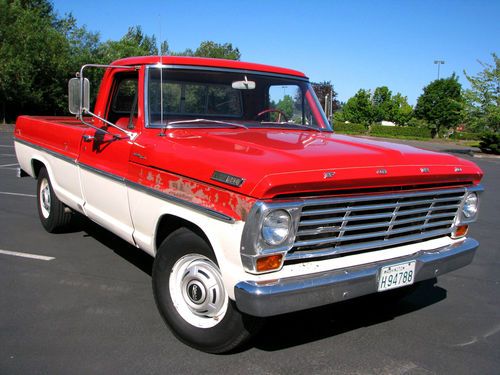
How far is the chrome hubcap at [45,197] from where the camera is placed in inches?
237

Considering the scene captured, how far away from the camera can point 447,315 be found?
410cm

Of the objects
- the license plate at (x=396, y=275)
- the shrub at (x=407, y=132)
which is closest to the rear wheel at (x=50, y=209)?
the license plate at (x=396, y=275)

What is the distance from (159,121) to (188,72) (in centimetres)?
57

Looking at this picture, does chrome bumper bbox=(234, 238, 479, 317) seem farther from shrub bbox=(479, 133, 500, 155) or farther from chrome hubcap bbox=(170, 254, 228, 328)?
shrub bbox=(479, 133, 500, 155)

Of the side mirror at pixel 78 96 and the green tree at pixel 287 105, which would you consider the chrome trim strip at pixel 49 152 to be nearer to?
the side mirror at pixel 78 96

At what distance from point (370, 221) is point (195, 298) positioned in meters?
1.23

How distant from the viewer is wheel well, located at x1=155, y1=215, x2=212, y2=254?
10.7 ft

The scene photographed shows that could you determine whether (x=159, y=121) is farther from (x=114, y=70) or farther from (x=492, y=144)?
(x=492, y=144)

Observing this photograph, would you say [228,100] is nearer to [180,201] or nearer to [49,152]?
[180,201]

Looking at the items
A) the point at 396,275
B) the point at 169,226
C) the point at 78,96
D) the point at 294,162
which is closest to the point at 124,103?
the point at 78,96

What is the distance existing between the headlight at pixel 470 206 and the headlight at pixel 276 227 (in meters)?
1.72

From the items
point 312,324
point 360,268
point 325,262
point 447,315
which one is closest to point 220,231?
point 325,262

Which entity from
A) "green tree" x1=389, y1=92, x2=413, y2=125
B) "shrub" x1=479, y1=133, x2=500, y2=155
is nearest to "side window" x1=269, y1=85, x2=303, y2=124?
"shrub" x1=479, y1=133, x2=500, y2=155

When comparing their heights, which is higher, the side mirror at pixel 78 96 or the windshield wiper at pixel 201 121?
the side mirror at pixel 78 96
